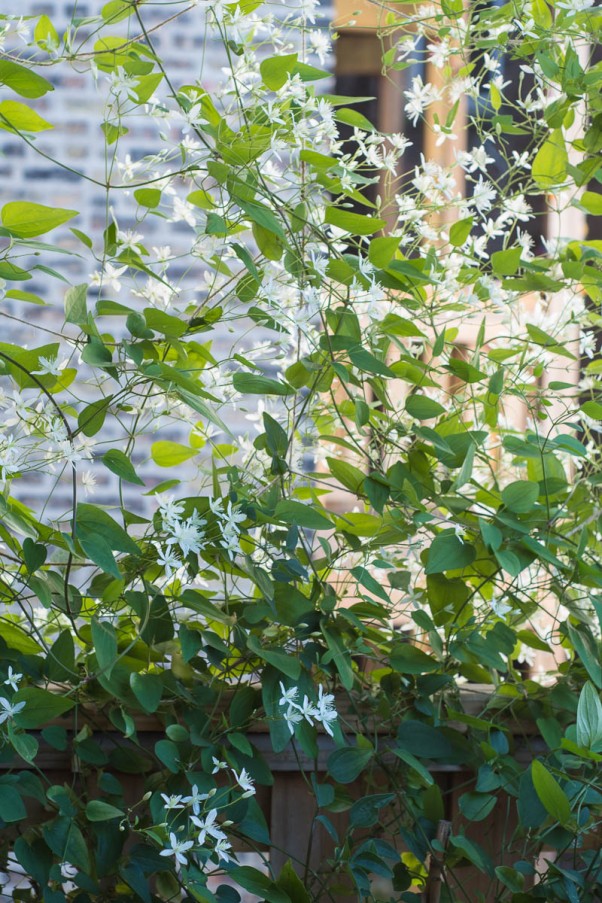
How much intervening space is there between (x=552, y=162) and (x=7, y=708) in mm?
883

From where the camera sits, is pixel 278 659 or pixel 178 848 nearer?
pixel 178 848

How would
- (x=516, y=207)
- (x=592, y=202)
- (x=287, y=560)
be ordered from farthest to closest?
(x=516, y=207)
(x=592, y=202)
(x=287, y=560)

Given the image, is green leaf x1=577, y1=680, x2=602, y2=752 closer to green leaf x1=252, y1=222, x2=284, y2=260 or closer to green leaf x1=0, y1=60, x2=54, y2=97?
green leaf x1=252, y1=222, x2=284, y2=260

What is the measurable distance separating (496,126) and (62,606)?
0.79 metres

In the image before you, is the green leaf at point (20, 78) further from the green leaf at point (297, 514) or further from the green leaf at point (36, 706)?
the green leaf at point (36, 706)

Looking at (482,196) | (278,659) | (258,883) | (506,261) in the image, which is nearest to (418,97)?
(482,196)

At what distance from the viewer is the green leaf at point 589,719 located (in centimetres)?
93

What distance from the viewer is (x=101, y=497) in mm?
2430

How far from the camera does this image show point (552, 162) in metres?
1.14

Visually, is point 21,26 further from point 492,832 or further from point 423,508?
point 492,832

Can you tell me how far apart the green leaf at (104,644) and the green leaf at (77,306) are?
0.95 ft

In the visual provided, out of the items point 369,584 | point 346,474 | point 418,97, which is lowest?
point 369,584

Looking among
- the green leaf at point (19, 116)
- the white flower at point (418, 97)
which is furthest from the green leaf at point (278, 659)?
the white flower at point (418, 97)

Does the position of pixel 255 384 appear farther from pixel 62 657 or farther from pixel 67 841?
pixel 67 841
